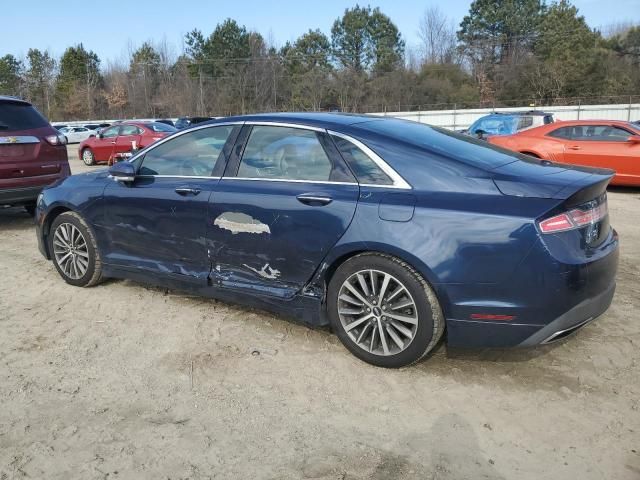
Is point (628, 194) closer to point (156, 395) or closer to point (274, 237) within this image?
point (274, 237)

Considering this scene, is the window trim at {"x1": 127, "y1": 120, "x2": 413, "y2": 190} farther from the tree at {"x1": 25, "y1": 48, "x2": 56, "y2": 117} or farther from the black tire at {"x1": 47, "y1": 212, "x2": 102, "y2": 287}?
the tree at {"x1": 25, "y1": 48, "x2": 56, "y2": 117}

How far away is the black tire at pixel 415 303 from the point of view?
3.25 meters

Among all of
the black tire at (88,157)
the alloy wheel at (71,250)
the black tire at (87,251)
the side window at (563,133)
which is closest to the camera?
the black tire at (87,251)

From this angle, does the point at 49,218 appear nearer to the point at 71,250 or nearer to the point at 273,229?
the point at 71,250

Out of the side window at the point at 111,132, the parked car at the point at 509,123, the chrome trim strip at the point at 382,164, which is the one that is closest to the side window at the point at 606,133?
the parked car at the point at 509,123

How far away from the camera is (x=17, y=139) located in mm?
7254

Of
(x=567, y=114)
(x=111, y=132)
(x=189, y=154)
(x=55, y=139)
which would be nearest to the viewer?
(x=189, y=154)

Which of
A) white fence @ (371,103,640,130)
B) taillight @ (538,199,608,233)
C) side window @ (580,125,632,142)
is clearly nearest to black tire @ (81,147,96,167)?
side window @ (580,125,632,142)

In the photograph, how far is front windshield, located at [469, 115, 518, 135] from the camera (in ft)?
49.3

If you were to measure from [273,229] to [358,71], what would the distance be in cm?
6206

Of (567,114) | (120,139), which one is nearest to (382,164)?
(120,139)

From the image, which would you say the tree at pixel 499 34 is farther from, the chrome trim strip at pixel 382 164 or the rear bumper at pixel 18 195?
the chrome trim strip at pixel 382 164

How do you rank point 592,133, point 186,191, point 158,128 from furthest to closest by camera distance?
point 158,128, point 592,133, point 186,191

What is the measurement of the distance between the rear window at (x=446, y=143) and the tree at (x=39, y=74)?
256 ft
